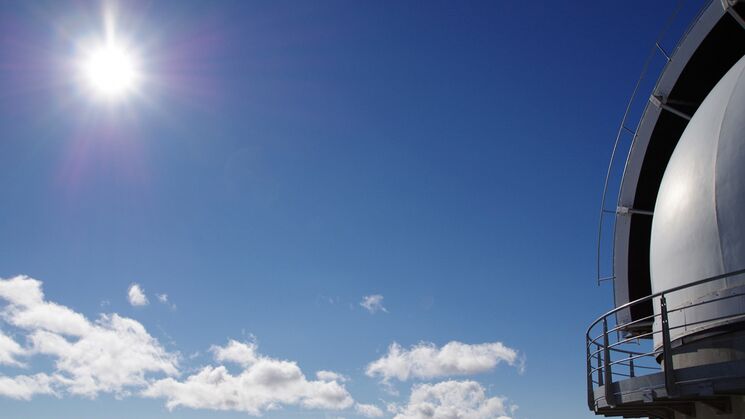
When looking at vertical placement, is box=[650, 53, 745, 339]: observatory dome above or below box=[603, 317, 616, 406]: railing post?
above

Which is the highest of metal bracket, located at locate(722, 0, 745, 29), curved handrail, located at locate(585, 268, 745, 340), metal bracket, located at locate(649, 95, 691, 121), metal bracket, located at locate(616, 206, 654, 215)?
metal bracket, located at locate(722, 0, 745, 29)

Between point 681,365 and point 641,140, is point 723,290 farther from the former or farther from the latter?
point 641,140

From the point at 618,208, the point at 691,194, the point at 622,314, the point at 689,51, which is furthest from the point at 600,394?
the point at 689,51

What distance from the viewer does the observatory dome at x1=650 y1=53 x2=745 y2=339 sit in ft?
28.4

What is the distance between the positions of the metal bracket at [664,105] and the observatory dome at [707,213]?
3.08 metres

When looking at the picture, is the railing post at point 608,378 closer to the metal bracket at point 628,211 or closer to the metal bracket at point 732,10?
the metal bracket at point 628,211

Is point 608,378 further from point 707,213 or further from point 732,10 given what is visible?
point 732,10

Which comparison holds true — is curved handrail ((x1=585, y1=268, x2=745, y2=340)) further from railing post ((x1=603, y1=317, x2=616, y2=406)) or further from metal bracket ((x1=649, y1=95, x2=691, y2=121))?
metal bracket ((x1=649, y1=95, x2=691, y2=121))

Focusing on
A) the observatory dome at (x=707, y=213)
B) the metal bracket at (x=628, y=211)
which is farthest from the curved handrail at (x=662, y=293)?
the metal bracket at (x=628, y=211)

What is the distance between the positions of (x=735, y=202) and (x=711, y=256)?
826 mm

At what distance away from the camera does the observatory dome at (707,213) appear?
28.4 feet

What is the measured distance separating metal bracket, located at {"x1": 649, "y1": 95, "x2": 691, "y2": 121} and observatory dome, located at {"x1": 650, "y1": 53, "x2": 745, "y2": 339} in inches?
121

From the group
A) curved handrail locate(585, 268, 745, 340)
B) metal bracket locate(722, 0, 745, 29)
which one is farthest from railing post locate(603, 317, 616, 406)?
metal bracket locate(722, 0, 745, 29)

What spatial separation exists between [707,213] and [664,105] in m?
5.63
